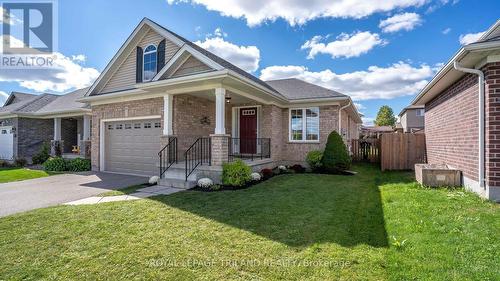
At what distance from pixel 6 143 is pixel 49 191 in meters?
14.5

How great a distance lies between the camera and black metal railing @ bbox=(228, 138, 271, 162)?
11.4 m

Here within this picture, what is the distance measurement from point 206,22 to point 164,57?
310cm

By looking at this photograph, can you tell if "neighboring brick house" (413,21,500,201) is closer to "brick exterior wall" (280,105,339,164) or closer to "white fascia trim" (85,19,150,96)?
"brick exterior wall" (280,105,339,164)

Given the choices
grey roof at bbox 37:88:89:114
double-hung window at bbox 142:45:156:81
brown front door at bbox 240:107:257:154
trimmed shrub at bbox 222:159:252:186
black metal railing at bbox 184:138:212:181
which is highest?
double-hung window at bbox 142:45:156:81

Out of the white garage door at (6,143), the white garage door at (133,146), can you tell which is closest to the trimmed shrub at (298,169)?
the white garage door at (133,146)

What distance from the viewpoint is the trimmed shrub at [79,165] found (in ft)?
40.0

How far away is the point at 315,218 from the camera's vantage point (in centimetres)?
468

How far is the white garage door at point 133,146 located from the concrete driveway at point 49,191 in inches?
42.7

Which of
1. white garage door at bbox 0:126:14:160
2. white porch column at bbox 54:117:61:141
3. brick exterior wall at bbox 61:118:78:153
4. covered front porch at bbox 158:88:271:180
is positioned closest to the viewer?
covered front porch at bbox 158:88:271:180

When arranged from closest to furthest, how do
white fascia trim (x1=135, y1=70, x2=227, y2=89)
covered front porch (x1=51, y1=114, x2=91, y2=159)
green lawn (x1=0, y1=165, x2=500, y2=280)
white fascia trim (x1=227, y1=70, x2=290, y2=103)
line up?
green lawn (x1=0, y1=165, x2=500, y2=280) → white fascia trim (x1=135, y1=70, x2=227, y2=89) → white fascia trim (x1=227, y1=70, x2=290, y2=103) → covered front porch (x1=51, y1=114, x2=91, y2=159)

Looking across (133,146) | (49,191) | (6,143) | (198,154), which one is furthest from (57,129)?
(198,154)

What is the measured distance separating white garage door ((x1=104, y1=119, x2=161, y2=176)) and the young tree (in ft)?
194

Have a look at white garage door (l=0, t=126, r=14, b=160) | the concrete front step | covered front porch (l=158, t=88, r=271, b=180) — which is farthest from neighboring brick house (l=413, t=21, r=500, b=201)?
white garage door (l=0, t=126, r=14, b=160)

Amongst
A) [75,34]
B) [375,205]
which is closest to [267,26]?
[75,34]
